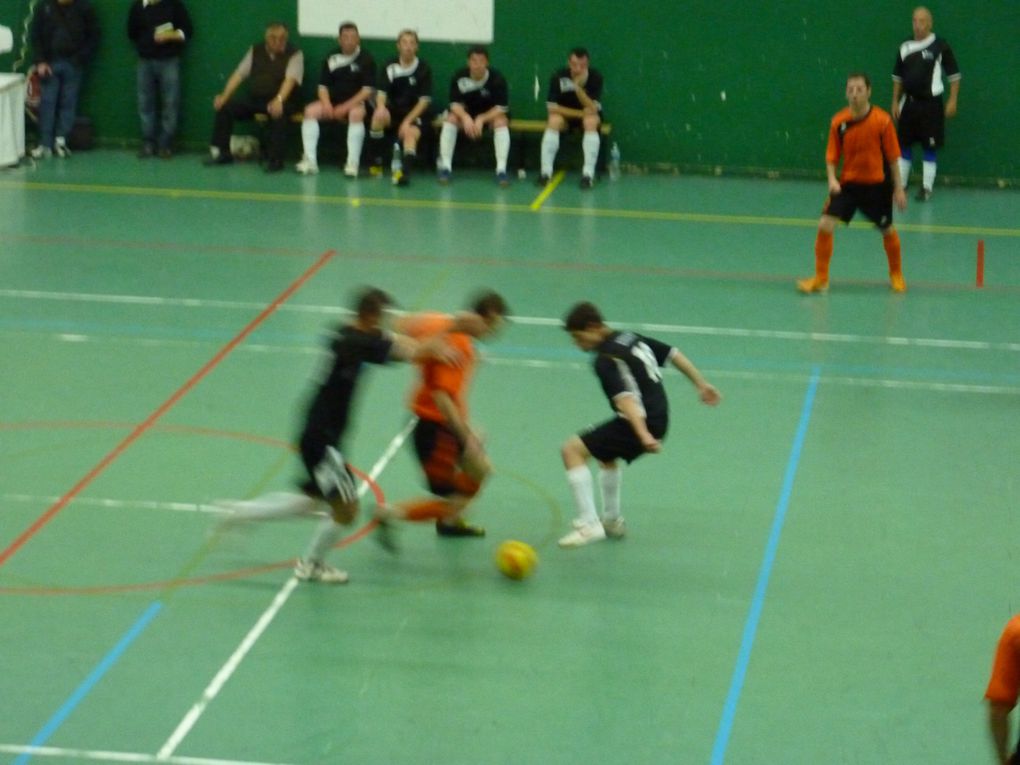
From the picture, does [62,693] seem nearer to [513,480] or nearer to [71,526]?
[71,526]

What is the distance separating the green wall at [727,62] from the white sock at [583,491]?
12011mm

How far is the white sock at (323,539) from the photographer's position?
8609 mm

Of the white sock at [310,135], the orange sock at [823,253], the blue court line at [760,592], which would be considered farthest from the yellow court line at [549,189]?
the blue court line at [760,592]

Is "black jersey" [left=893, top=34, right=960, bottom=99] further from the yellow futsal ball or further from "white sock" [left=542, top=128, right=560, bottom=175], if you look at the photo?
the yellow futsal ball

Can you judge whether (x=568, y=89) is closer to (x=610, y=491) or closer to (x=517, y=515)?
(x=517, y=515)

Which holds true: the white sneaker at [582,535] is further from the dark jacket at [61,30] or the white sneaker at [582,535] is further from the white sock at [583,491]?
the dark jacket at [61,30]

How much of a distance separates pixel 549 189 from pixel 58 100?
263 inches

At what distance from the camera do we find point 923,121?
62.5ft

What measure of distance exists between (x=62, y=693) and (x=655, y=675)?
284 centimetres

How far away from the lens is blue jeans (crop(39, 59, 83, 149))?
814 inches

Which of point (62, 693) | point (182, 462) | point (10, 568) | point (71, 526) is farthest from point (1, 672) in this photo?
point (182, 462)

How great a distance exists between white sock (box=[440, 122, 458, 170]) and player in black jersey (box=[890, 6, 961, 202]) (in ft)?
17.6

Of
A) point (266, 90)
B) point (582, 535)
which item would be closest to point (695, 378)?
point (582, 535)

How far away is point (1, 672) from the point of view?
304 inches
